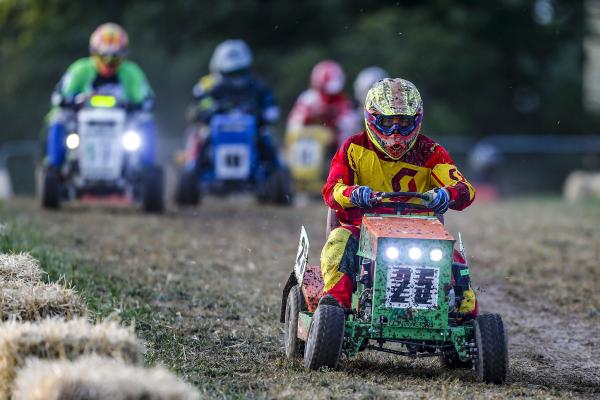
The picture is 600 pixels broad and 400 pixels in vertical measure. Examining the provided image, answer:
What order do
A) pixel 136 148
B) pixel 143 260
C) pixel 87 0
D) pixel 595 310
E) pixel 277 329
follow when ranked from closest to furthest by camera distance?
1. pixel 277 329
2. pixel 595 310
3. pixel 143 260
4. pixel 136 148
5. pixel 87 0

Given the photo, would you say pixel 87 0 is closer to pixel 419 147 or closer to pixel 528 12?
pixel 528 12

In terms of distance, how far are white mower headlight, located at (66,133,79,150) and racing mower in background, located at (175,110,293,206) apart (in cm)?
229

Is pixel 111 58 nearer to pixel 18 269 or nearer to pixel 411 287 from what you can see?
pixel 18 269

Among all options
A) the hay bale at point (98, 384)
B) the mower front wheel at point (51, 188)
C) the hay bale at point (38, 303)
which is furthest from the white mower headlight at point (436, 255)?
the mower front wheel at point (51, 188)

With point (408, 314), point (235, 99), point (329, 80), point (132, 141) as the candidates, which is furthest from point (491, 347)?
point (329, 80)

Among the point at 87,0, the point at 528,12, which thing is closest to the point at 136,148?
the point at 87,0

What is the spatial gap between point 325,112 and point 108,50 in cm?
713

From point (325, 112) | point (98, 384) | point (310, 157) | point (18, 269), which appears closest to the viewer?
point (98, 384)

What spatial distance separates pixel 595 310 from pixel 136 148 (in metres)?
7.33

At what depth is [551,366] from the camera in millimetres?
7664

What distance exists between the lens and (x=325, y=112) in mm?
22219

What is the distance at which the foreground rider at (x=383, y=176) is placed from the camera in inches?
273

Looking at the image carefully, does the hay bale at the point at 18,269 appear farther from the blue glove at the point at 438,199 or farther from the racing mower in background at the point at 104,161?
Answer: the racing mower in background at the point at 104,161

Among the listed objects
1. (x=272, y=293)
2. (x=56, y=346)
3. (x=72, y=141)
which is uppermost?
(x=72, y=141)
